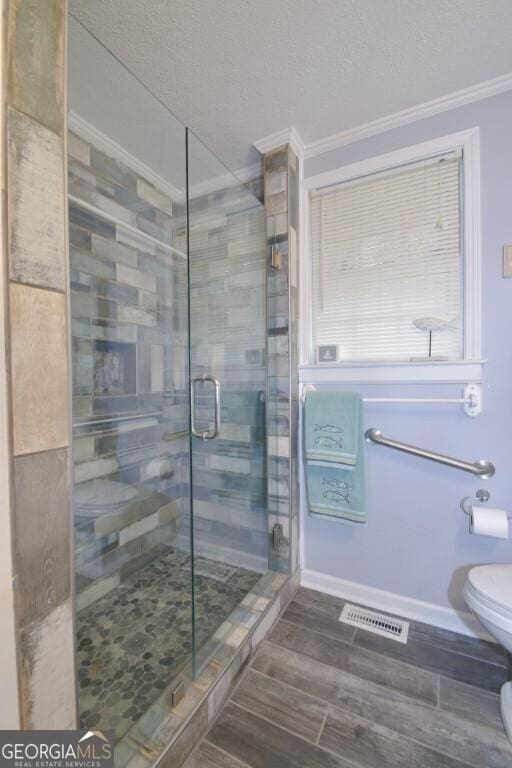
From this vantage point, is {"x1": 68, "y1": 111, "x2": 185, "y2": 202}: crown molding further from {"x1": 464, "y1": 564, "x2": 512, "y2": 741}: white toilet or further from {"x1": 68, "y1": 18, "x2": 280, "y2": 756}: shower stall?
{"x1": 464, "y1": 564, "x2": 512, "y2": 741}: white toilet

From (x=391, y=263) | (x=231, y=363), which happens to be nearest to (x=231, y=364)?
(x=231, y=363)

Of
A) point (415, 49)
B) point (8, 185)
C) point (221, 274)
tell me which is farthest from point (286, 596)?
point (415, 49)

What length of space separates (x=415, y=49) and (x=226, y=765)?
8.44 ft

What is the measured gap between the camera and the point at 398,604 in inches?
63.9

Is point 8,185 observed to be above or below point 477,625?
above

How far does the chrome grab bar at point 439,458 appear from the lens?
1.43 m

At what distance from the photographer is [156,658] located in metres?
1.31

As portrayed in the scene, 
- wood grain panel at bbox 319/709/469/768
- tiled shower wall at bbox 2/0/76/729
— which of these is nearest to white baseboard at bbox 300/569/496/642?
wood grain panel at bbox 319/709/469/768

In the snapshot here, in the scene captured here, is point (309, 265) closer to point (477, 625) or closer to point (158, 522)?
point (158, 522)

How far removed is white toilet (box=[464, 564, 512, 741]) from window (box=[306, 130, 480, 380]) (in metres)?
0.87

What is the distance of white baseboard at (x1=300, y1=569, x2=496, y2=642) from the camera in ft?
4.87

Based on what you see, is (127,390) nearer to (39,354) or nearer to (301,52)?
(39,354)

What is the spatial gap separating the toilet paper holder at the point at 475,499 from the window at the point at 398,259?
60 centimetres

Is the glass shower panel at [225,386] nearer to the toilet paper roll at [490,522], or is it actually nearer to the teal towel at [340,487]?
the teal towel at [340,487]
